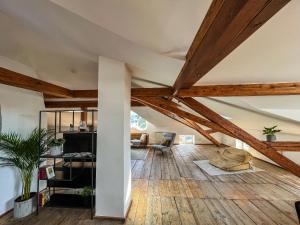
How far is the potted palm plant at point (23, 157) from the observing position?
2723 mm

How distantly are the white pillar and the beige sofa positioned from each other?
12.2 feet

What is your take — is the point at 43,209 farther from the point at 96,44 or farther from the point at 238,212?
the point at 238,212

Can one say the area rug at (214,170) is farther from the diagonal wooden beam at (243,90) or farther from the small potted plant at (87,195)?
the small potted plant at (87,195)

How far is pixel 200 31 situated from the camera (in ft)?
4.64

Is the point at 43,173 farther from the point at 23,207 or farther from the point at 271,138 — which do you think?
the point at 271,138

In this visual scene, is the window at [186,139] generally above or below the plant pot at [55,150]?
→ below

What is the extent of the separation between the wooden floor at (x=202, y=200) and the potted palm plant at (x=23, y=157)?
0.19 meters

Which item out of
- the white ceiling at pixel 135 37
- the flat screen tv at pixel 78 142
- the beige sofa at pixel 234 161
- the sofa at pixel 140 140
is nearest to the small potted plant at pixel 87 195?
the flat screen tv at pixel 78 142

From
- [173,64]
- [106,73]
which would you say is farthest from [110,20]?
[106,73]

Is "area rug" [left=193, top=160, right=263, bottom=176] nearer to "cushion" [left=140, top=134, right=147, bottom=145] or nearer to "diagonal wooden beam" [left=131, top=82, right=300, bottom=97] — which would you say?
"diagonal wooden beam" [left=131, top=82, right=300, bottom=97]

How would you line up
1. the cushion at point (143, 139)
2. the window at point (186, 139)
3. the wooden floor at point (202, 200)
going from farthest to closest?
the window at point (186, 139), the cushion at point (143, 139), the wooden floor at point (202, 200)

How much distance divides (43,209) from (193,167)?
4.08m

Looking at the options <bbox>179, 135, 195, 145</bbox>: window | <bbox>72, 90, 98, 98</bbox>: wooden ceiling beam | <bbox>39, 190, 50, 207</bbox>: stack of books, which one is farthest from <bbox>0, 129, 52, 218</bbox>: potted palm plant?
<bbox>179, 135, 195, 145</bbox>: window

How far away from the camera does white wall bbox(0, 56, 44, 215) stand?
9.25ft
